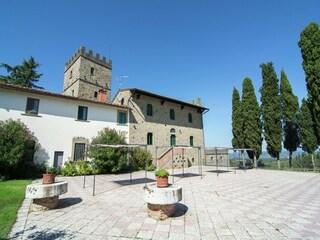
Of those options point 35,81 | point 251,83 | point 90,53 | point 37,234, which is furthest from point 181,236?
point 35,81

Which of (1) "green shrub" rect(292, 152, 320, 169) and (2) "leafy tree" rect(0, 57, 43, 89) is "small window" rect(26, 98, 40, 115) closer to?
(2) "leafy tree" rect(0, 57, 43, 89)

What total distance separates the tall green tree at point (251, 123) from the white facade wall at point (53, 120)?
15090 mm

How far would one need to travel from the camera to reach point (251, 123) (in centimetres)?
2000

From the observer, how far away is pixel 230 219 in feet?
16.2

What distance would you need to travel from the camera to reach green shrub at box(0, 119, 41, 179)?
10930 mm

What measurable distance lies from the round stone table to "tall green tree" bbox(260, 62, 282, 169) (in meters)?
17.3

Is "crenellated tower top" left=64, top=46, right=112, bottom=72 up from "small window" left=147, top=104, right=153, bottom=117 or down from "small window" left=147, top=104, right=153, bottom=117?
up

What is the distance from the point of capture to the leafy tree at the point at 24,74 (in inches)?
1144

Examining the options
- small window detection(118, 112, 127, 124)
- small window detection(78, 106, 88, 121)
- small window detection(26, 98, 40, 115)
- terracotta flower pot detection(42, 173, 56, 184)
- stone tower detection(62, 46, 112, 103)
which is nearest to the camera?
terracotta flower pot detection(42, 173, 56, 184)

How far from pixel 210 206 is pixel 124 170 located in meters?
11.9

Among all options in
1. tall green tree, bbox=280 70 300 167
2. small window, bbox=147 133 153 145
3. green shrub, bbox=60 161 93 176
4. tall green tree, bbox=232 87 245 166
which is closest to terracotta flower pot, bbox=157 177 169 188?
green shrub, bbox=60 161 93 176

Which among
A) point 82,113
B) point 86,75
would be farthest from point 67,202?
point 86,75

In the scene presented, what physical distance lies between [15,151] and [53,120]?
383cm

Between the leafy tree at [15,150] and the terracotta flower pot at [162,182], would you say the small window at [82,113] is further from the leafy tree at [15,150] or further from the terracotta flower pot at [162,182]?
the terracotta flower pot at [162,182]
